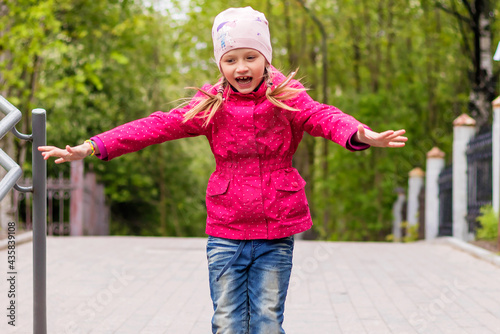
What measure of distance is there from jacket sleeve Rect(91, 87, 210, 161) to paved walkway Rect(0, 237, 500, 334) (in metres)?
1.94

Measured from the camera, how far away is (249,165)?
10.5ft

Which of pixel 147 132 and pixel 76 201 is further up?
pixel 147 132

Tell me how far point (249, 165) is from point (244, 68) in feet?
1.47

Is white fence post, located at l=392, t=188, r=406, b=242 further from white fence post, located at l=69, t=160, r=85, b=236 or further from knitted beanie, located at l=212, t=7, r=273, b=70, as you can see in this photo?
knitted beanie, located at l=212, t=7, r=273, b=70

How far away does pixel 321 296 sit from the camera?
6.00 meters

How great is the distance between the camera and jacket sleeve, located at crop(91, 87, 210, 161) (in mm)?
3250

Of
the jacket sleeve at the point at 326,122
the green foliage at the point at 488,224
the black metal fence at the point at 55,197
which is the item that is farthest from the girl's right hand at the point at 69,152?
the black metal fence at the point at 55,197

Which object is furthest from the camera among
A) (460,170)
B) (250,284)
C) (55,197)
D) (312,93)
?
(312,93)

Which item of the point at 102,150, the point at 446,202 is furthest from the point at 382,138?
the point at 446,202

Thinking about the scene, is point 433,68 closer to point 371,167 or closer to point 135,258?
point 371,167

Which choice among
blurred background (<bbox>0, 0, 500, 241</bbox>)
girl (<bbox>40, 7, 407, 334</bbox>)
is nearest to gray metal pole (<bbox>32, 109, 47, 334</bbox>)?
girl (<bbox>40, 7, 407, 334</bbox>)

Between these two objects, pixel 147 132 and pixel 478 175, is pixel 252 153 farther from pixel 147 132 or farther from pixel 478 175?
pixel 478 175

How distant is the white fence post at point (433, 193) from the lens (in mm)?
12719

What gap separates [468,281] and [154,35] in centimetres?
1780
